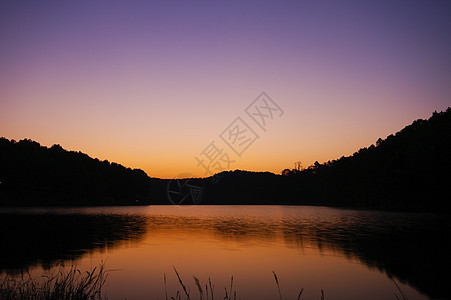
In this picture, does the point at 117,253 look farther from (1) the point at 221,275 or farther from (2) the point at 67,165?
(2) the point at 67,165

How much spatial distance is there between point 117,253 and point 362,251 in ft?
64.1

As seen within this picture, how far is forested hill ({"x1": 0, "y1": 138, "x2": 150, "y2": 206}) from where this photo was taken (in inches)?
5423

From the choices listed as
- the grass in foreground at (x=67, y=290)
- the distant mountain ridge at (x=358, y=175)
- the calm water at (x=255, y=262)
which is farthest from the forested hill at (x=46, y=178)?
the grass in foreground at (x=67, y=290)

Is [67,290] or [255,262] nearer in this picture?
[67,290]

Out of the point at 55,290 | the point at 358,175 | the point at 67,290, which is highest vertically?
the point at 358,175

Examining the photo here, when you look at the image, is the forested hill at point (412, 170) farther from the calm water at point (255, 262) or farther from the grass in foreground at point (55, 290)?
the grass in foreground at point (55, 290)

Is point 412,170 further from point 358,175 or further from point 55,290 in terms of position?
point 55,290

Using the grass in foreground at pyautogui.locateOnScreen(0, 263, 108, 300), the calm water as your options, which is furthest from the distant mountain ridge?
the grass in foreground at pyautogui.locateOnScreen(0, 263, 108, 300)

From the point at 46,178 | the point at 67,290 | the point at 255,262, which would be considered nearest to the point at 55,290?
the point at 67,290

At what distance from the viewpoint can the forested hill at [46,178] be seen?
452ft

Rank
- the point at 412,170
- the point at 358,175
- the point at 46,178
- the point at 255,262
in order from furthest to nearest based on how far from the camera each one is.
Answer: the point at 46,178
the point at 358,175
the point at 412,170
the point at 255,262

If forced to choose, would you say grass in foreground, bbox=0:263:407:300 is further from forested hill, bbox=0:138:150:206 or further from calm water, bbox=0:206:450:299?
forested hill, bbox=0:138:150:206

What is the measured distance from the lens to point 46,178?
155 metres

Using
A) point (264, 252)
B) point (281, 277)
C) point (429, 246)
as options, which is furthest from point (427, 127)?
point (281, 277)
